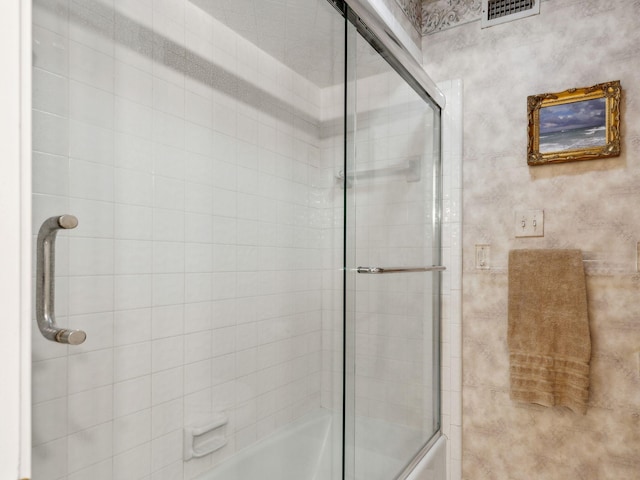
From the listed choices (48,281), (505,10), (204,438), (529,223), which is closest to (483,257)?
(529,223)

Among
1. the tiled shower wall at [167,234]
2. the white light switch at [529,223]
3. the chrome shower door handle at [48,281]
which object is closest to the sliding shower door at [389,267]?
the tiled shower wall at [167,234]

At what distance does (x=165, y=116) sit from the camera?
3.03 ft

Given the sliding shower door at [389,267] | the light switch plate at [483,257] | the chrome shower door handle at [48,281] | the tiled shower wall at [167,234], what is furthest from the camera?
the light switch plate at [483,257]

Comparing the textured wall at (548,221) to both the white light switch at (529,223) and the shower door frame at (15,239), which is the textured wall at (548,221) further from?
the shower door frame at (15,239)

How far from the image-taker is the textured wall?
1592mm

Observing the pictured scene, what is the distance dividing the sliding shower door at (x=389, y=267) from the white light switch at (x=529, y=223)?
322 millimetres

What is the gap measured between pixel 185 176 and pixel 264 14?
1.42ft

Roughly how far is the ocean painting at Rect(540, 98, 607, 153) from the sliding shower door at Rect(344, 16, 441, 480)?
0.43 metres

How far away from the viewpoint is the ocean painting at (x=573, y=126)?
1.63 metres

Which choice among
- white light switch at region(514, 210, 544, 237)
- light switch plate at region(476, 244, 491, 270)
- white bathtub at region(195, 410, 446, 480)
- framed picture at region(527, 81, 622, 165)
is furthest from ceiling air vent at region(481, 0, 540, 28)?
white bathtub at region(195, 410, 446, 480)

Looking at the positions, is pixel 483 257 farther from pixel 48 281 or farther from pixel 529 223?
pixel 48 281

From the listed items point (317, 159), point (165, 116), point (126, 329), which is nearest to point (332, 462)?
point (126, 329)

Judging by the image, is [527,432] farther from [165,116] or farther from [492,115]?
[165,116]

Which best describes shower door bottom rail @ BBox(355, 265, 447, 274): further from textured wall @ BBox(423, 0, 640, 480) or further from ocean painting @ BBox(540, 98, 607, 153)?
ocean painting @ BBox(540, 98, 607, 153)
